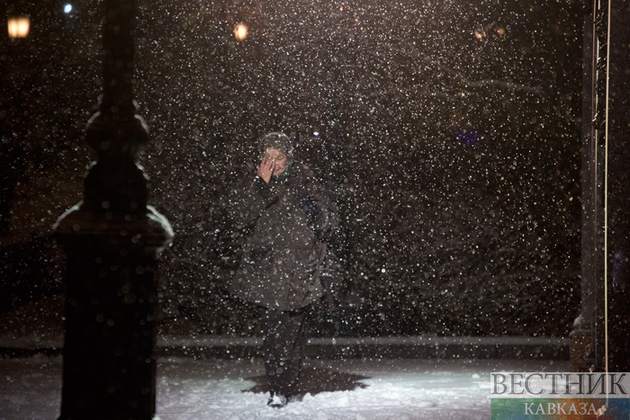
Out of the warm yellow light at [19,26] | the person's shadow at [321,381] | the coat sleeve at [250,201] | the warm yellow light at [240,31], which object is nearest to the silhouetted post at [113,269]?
the coat sleeve at [250,201]

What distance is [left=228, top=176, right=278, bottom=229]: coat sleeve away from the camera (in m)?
4.52

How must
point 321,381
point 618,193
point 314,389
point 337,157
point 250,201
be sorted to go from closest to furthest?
point 618,193
point 250,201
point 314,389
point 321,381
point 337,157

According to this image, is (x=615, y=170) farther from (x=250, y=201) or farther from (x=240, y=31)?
(x=240, y=31)

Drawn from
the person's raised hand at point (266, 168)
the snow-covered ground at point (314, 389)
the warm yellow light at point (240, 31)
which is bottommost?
the snow-covered ground at point (314, 389)

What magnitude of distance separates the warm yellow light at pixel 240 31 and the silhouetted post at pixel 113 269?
566 cm

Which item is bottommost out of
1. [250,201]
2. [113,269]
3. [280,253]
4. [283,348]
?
[283,348]

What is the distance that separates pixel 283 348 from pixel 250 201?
0.95 m

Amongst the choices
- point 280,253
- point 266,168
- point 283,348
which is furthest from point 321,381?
point 266,168

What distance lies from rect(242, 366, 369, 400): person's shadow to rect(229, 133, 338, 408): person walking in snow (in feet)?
1.43

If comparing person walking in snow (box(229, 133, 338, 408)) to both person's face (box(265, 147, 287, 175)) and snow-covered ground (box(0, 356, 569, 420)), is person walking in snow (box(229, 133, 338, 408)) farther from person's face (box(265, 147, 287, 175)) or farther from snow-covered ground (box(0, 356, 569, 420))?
snow-covered ground (box(0, 356, 569, 420))

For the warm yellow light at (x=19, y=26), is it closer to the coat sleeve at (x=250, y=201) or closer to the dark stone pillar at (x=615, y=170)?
the coat sleeve at (x=250, y=201)

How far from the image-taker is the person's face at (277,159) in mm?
4605

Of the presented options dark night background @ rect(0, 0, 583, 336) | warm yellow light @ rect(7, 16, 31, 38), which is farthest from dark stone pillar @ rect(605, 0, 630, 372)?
warm yellow light @ rect(7, 16, 31, 38)

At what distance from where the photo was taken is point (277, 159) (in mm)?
4625
